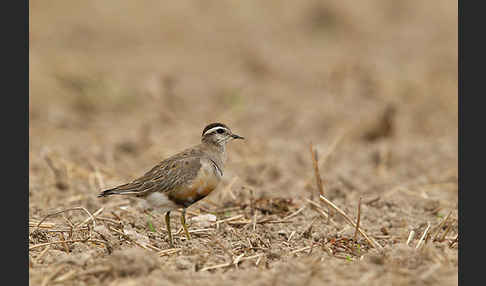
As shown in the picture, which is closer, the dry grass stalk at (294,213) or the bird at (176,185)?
the bird at (176,185)

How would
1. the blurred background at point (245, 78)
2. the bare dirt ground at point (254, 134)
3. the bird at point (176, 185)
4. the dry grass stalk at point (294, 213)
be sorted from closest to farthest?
the bare dirt ground at point (254, 134) → the bird at point (176, 185) → the dry grass stalk at point (294, 213) → the blurred background at point (245, 78)

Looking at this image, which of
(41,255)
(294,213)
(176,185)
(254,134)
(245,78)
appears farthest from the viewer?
(245,78)

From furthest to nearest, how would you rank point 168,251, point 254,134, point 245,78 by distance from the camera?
point 245,78 < point 254,134 < point 168,251

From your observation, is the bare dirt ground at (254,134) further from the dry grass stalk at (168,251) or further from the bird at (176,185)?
the bird at (176,185)

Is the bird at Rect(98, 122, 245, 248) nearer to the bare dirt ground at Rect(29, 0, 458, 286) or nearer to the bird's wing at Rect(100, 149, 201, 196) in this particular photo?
the bird's wing at Rect(100, 149, 201, 196)

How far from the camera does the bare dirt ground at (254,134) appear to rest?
5.03 metres

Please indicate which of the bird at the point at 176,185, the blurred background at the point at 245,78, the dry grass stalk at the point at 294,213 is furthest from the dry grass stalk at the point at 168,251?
the blurred background at the point at 245,78

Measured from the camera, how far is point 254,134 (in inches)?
438

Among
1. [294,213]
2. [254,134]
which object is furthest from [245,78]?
[294,213]

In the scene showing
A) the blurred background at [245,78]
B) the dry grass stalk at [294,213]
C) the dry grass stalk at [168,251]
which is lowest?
the dry grass stalk at [168,251]

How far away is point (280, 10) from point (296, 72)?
4.19 meters

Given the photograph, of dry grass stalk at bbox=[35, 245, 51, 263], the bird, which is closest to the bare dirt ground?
dry grass stalk at bbox=[35, 245, 51, 263]

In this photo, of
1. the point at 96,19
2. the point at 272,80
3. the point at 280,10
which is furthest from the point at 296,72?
the point at 96,19

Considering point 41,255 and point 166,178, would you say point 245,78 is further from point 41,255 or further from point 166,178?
point 41,255
